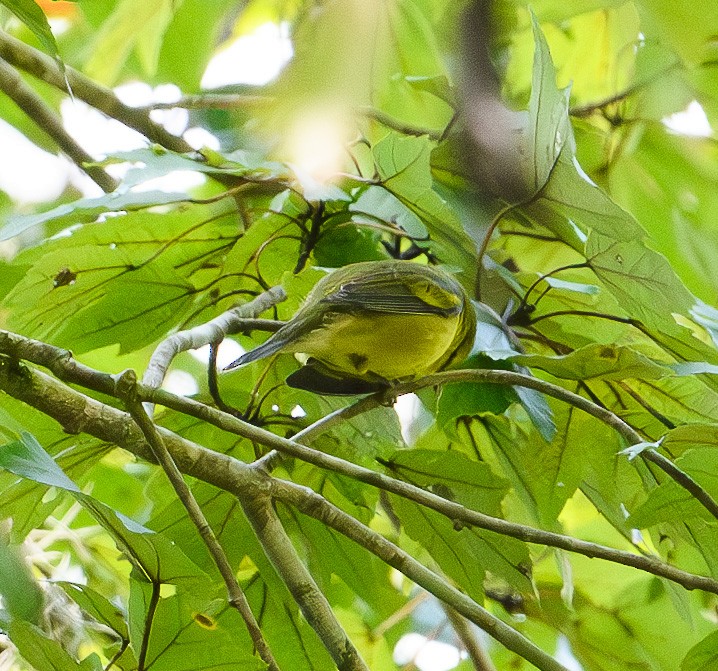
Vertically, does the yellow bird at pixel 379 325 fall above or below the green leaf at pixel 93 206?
below

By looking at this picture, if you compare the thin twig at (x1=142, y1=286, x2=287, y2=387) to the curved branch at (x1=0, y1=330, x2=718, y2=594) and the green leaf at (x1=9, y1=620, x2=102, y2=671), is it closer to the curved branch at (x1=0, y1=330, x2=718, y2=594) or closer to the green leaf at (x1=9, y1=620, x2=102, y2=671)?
the curved branch at (x1=0, y1=330, x2=718, y2=594)

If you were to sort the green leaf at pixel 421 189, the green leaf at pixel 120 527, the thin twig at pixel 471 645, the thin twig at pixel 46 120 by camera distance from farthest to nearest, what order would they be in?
the thin twig at pixel 46 120 → the thin twig at pixel 471 645 → the green leaf at pixel 421 189 → the green leaf at pixel 120 527

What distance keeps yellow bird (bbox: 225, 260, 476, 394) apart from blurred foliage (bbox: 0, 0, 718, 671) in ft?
0.10

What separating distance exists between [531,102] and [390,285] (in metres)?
0.29

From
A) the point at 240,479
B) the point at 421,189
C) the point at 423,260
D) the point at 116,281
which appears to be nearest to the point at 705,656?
the point at 240,479

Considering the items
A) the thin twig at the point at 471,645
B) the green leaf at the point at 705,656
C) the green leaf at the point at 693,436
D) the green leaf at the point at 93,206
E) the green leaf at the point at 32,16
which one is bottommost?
the thin twig at the point at 471,645

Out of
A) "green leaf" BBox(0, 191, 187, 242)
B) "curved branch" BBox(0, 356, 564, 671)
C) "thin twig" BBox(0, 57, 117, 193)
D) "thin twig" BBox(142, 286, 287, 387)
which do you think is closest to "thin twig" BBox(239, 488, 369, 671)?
"curved branch" BBox(0, 356, 564, 671)

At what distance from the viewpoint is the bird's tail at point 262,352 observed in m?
0.96

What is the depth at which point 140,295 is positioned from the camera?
1.11 meters

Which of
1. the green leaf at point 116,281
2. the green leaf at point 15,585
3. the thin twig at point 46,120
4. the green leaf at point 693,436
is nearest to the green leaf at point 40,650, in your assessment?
the green leaf at point 15,585

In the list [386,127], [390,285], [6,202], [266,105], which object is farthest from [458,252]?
[6,202]

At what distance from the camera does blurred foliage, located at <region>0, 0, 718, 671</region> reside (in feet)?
2.97

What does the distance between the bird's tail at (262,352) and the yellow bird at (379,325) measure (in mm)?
57

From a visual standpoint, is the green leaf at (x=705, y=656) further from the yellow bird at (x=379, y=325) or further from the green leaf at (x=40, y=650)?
the green leaf at (x=40, y=650)
